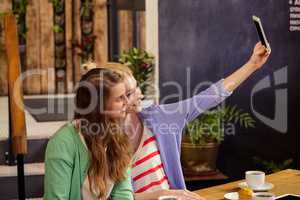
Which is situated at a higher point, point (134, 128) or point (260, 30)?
point (260, 30)

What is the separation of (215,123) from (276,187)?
2337 millimetres

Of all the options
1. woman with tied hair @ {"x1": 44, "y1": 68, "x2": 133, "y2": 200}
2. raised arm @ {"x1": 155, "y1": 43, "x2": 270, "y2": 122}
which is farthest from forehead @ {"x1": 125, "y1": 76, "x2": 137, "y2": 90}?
raised arm @ {"x1": 155, "y1": 43, "x2": 270, "y2": 122}

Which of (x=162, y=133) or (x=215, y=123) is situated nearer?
(x=162, y=133)

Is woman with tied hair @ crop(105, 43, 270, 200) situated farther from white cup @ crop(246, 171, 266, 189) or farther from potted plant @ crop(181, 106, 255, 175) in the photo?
potted plant @ crop(181, 106, 255, 175)

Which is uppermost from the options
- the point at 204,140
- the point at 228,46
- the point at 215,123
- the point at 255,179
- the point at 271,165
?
the point at 228,46

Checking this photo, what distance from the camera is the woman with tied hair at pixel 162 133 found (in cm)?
258

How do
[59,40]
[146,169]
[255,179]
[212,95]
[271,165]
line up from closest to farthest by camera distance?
[255,179], [146,169], [212,95], [271,165], [59,40]

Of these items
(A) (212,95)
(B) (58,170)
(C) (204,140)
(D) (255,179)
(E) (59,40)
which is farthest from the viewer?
(E) (59,40)

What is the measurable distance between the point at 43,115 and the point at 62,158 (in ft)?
12.0

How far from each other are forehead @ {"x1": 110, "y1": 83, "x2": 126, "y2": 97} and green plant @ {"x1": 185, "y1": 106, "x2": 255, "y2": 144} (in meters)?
2.54

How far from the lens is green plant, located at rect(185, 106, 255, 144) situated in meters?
4.78

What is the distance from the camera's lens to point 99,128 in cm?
223

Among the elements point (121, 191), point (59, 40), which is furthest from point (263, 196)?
point (59, 40)

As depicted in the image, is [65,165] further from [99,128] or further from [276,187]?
[276,187]
